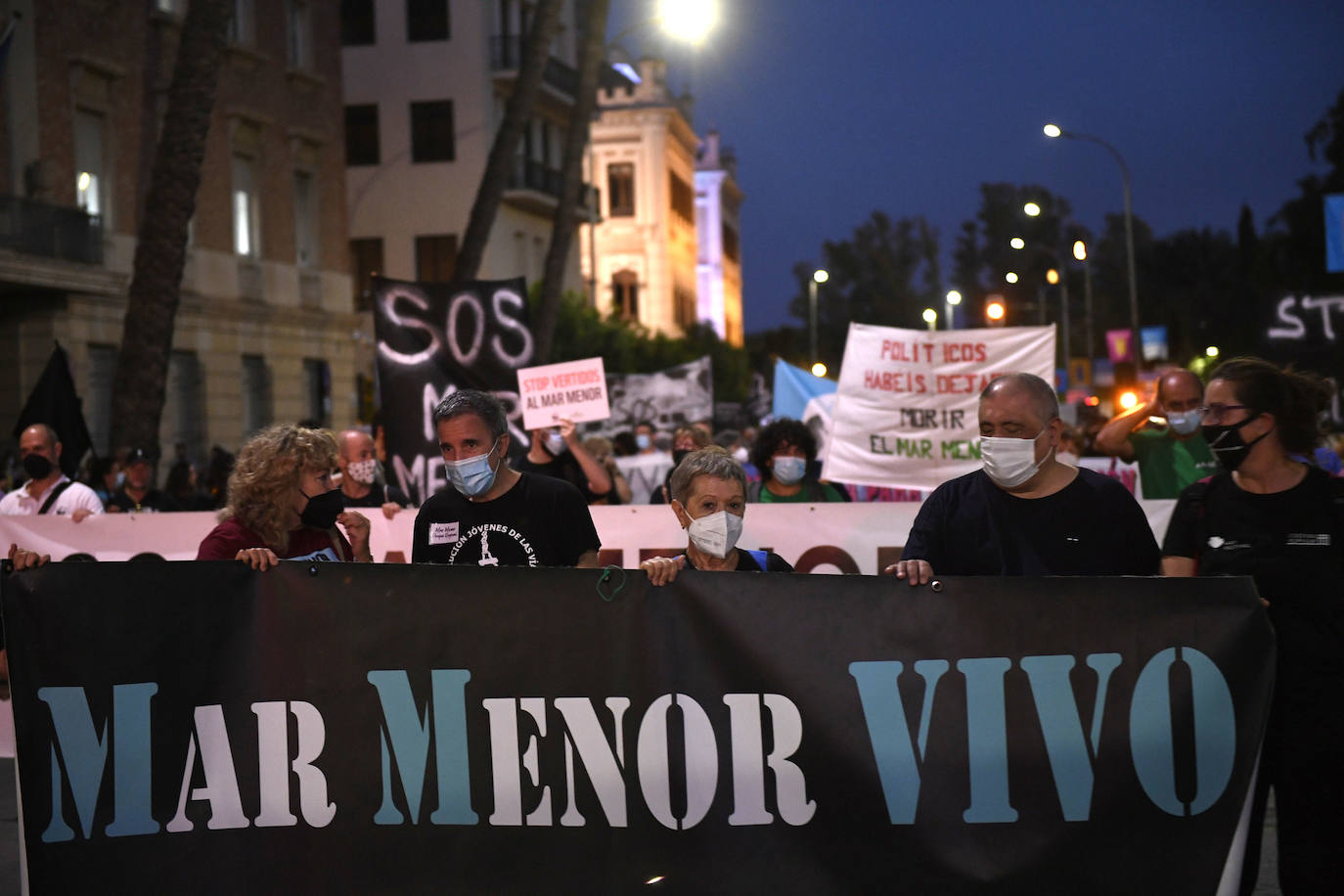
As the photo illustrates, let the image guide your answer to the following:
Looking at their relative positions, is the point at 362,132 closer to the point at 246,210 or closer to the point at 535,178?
the point at 535,178

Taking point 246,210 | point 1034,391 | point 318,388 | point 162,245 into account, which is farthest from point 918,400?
point 318,388

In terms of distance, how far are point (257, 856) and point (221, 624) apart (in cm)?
67

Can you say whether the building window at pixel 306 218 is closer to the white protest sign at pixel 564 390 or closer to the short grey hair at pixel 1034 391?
the white protest sign at pixel 564 390

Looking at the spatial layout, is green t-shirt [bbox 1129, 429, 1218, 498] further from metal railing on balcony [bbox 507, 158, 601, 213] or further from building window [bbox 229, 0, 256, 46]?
metal railing on balcony [bbox 507, 158, 601, 213]

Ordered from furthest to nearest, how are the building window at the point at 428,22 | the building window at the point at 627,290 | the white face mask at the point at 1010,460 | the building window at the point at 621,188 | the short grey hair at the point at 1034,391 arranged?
the building window at the point at 621,188 < the building window at the point at 627,290 < the building window at the point at 428,22 < the short grey hair at the point at 1034,391 < the white face mask at the point at 1010,460

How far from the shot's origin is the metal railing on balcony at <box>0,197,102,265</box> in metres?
23.5

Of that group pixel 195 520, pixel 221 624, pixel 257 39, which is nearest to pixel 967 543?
pixel 221 624

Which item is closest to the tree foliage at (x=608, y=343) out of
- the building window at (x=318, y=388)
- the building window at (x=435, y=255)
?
the building window at (x=435, y=255)

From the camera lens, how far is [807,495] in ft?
30.1

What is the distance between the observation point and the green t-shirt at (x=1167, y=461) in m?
8.86

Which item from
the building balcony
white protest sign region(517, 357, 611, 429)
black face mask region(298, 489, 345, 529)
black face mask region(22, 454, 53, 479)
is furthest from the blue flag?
black face mask region(298, 489, 345, 529)

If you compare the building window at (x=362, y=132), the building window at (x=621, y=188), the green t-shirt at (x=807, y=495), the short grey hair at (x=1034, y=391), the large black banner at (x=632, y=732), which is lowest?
the large black banner at (x=632, y=732)

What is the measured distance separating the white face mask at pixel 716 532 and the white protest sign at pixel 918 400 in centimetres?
578

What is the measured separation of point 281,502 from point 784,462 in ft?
13.2
